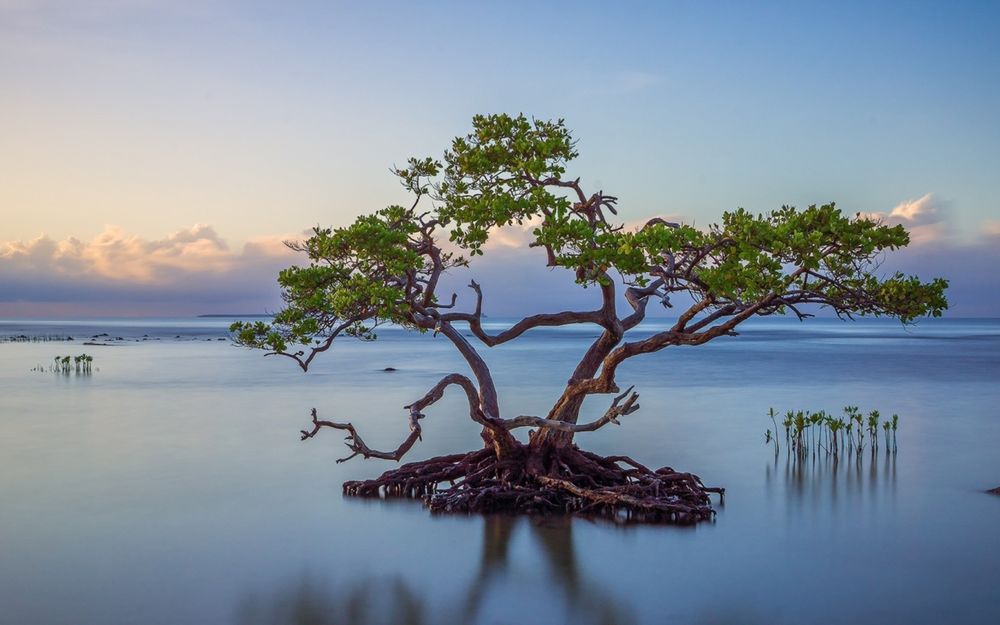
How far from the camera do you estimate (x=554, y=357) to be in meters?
66.6

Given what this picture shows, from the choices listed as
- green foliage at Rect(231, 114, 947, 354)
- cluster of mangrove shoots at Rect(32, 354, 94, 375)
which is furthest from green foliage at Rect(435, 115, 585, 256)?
cluster of mangrove shoots at Rect(32, 354, 94, 375)

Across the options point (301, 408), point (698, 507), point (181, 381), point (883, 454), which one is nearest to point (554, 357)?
point (181, 381)

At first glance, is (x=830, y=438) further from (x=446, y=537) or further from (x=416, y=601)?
(x=416, y=601)

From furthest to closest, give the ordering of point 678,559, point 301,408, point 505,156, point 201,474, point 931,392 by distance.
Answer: point 931,392 → point 301,408 → point 201,474 → point 505,156 → point 678,559

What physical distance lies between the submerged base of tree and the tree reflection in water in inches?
60.2

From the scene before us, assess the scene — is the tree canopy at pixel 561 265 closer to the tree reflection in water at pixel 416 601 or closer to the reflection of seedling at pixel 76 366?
the tree reflection in water at pixel 416 601

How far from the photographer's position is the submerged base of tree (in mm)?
13219

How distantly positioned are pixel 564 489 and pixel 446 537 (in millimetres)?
2073

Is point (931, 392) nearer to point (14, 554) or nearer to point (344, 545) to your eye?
point (344, 545)

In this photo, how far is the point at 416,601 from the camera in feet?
34.5

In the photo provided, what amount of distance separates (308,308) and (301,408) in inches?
694

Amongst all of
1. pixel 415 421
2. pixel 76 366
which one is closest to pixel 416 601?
pixel 415 421

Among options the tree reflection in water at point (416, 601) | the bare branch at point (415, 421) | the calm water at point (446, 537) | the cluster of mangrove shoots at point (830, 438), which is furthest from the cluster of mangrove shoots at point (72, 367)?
the tree reflection in water at point (416, 601)

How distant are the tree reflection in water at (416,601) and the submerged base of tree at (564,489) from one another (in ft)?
5.02
